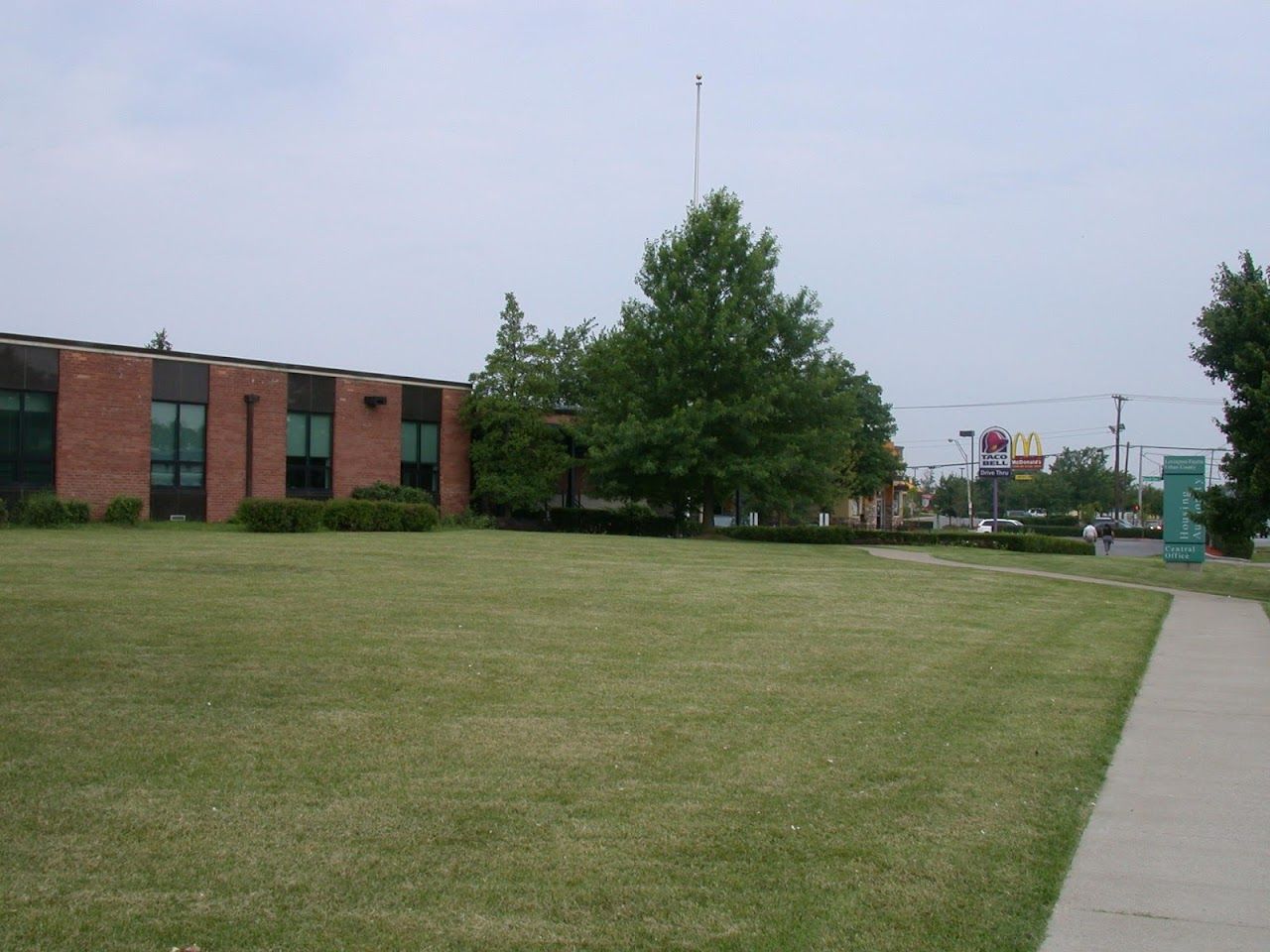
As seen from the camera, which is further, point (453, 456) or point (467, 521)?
point (453, 456)

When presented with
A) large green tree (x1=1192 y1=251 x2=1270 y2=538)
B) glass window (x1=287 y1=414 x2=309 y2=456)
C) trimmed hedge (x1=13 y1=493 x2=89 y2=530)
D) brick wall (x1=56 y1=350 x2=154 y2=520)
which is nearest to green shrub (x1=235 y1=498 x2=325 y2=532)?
trimmed hedge (x1=13 y1=493 x2=89 y2=530)

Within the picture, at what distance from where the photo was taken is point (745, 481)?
42062 mm

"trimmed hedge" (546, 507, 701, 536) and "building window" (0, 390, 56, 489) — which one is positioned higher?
"building window" (0, 390, 56, 489)

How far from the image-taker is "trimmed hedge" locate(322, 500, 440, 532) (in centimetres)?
3388

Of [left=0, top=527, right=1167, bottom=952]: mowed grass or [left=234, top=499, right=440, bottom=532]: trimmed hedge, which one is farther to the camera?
[left=234, top=499, right=440, bottom=532]: trimmed hedge

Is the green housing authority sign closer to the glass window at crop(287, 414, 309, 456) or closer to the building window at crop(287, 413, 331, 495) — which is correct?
the building window at crop(287, 413, 331, 495)

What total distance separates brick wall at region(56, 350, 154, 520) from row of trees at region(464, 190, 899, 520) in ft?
38.4

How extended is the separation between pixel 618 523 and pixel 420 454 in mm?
7898

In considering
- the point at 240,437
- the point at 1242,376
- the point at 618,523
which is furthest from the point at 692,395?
the point at 1242,376

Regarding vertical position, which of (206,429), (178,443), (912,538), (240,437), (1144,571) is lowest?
(1144,571)

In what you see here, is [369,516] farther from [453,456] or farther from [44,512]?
[453,456]

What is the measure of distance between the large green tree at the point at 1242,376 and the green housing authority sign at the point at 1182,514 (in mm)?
7151

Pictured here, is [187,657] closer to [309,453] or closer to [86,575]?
[86,575]

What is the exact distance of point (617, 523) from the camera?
4641 centimetres
